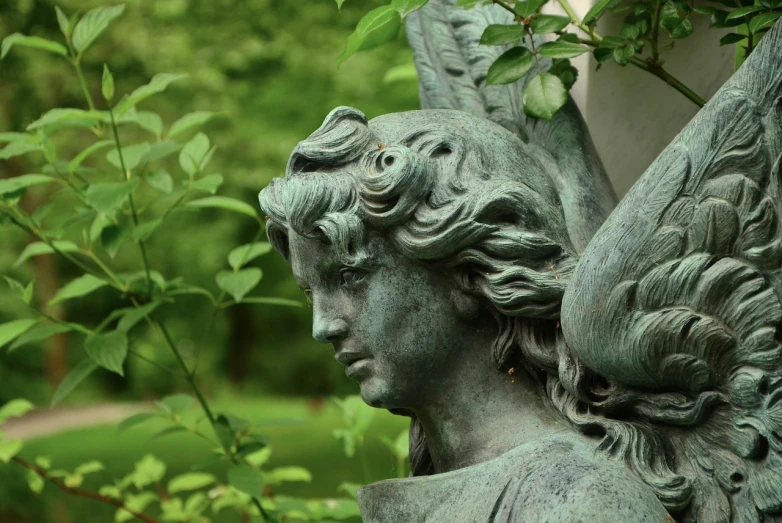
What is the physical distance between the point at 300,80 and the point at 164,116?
849mm

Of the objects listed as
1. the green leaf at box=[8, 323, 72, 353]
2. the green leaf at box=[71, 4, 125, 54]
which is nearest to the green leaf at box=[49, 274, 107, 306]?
the green leaf at box=[8, 323, 72, 353]

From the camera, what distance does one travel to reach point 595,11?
4.81 ft

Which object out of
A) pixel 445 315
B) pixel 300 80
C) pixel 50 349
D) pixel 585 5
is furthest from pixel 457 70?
pixel 50 349

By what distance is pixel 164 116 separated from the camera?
21.0 ft

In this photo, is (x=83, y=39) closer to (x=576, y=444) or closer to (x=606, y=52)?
(x=606, y=52)

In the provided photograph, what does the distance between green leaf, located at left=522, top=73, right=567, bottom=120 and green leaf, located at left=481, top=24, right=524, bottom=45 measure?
0.08m

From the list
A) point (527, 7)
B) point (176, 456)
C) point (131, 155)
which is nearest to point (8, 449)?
point (131, 155)

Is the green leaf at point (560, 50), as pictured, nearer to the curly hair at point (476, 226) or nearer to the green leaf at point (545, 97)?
the green leaf at point (545, 97)

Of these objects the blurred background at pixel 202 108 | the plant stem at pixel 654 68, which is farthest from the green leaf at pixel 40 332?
the blurred background at pixel 202 108

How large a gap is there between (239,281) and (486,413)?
0.84m

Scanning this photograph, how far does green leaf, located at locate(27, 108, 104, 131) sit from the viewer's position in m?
1.91

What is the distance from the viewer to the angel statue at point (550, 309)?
1.20 metres

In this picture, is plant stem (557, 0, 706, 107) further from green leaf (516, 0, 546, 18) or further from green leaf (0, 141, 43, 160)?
green leaf (0, 141, 43, 160)

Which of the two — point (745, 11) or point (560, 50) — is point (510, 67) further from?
point (745, 11)
